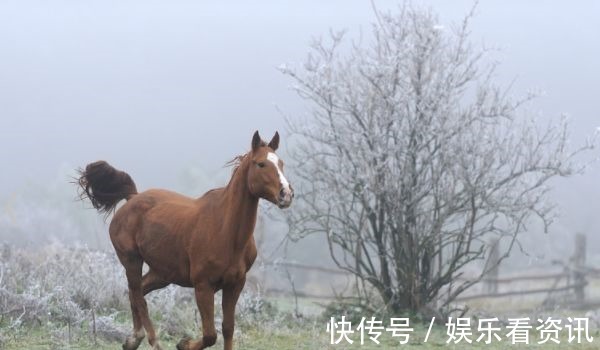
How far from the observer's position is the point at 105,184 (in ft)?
27.4

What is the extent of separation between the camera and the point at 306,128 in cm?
1271

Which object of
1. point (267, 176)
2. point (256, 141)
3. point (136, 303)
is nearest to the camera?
point (267, 176)

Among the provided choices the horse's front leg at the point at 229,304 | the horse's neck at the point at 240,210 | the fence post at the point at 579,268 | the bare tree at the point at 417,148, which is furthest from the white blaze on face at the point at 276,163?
the fence post at the point at 579,268

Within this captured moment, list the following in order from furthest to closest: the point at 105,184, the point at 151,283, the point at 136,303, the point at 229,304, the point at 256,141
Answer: the point at 105,184 < the point at 151,283 < the point at 136,303 < the point at 229,304 < the point at 256,141

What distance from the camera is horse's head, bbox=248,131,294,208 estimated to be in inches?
255

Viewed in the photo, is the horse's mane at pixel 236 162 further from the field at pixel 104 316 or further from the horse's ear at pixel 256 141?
the field at pixel 104 316

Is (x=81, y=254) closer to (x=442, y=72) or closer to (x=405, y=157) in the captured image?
(x=405, y=157)

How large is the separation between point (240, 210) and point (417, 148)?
5.77 metres

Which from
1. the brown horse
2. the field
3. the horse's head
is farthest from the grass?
the horse's head

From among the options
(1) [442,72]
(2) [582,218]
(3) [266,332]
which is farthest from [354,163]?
(2) [582,218]

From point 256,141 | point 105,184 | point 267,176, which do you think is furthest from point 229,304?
point 105,184

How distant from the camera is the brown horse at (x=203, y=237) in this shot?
6.76 metres

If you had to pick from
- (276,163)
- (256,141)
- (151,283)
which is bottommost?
(151,283)

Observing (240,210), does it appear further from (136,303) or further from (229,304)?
(136,303)
